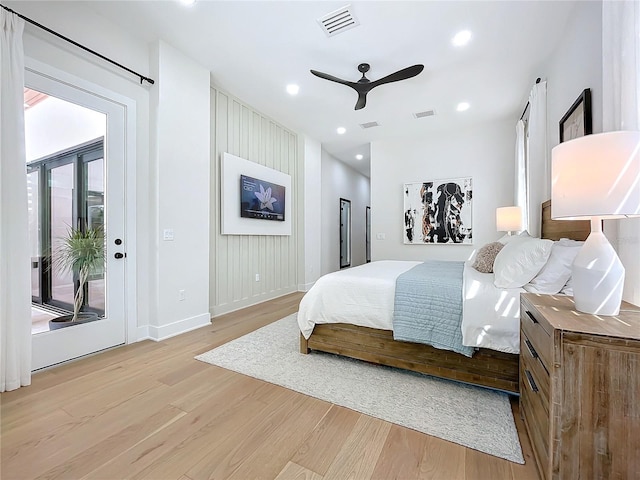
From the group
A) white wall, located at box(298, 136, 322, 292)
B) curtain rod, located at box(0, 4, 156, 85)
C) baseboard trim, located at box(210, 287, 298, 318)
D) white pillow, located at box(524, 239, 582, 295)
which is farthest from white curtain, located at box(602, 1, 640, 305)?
white wall, located at box(298, 136, 322, 292)

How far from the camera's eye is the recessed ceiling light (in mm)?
2615

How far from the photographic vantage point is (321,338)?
7.79 feet

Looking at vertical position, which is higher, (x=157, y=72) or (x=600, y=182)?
(x=157, y=72)

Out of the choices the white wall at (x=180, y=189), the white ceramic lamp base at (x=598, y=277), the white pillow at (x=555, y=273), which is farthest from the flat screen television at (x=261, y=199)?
the white ceramic lamp base at (x=598, y=277)

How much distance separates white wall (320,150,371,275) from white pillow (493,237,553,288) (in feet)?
12.9

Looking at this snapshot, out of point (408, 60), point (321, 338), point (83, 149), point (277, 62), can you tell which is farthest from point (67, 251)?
point (408, 60)

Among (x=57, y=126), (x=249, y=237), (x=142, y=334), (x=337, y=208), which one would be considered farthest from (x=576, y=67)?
(x=337, y=208)

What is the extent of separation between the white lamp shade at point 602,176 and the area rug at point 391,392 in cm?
116

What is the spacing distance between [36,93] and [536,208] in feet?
15.2

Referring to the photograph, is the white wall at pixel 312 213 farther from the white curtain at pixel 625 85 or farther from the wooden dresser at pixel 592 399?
the wooden dresser at pixel 592 399

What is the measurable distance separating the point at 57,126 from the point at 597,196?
3.50 meters

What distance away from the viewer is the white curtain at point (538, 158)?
116 inches

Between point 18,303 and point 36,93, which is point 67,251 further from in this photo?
point 36,93

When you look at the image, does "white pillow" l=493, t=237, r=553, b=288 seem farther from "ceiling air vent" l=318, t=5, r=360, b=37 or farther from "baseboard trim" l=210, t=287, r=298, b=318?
"baseboard trim" l=210, t=287, r=298, b=318
